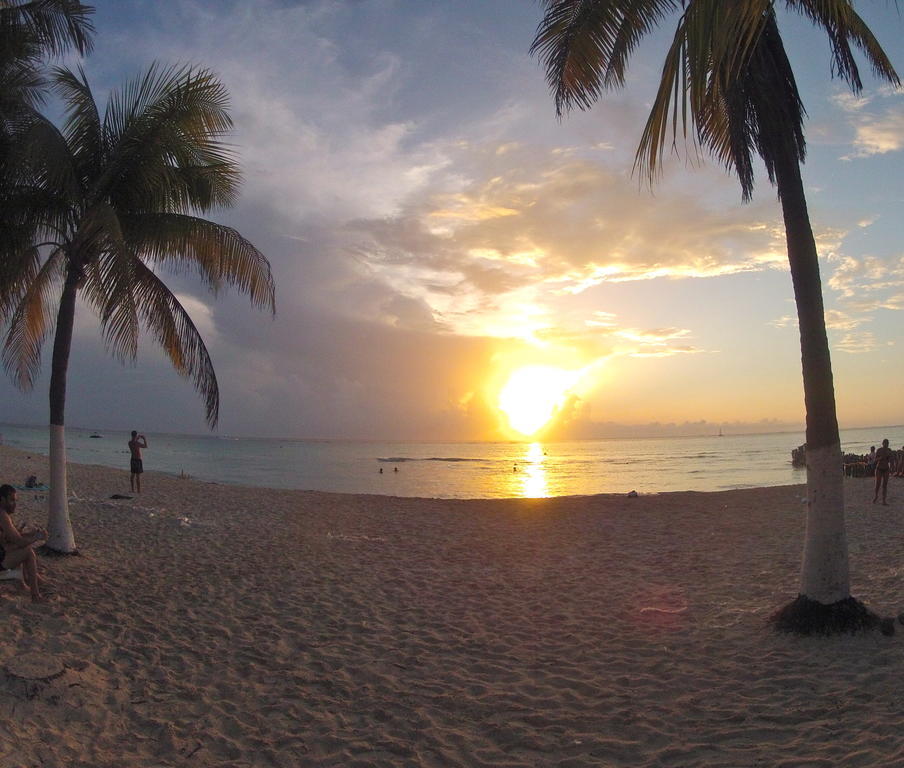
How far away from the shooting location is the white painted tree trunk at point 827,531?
606cm

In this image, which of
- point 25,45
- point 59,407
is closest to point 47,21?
point 25,45

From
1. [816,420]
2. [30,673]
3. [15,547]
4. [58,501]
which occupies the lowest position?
[30,673]

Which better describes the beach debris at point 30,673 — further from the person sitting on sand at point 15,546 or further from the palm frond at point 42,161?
the palm frond at point 42,161

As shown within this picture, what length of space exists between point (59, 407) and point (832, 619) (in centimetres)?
966

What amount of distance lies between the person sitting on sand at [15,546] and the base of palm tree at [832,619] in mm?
7878

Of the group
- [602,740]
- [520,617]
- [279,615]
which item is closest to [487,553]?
[520,617]

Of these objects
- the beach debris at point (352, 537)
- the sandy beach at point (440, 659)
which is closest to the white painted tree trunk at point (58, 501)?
the sandy beach at point (440, 659)

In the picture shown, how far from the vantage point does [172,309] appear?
8.84m

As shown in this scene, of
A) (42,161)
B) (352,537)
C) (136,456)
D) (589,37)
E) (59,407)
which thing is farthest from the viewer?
(136,456)

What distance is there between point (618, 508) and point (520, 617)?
10946 millimetres

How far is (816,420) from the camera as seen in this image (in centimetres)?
613

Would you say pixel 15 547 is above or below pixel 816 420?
below

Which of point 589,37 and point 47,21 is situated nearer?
point 589,37

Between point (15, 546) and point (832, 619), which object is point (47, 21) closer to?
point (15, 546)
